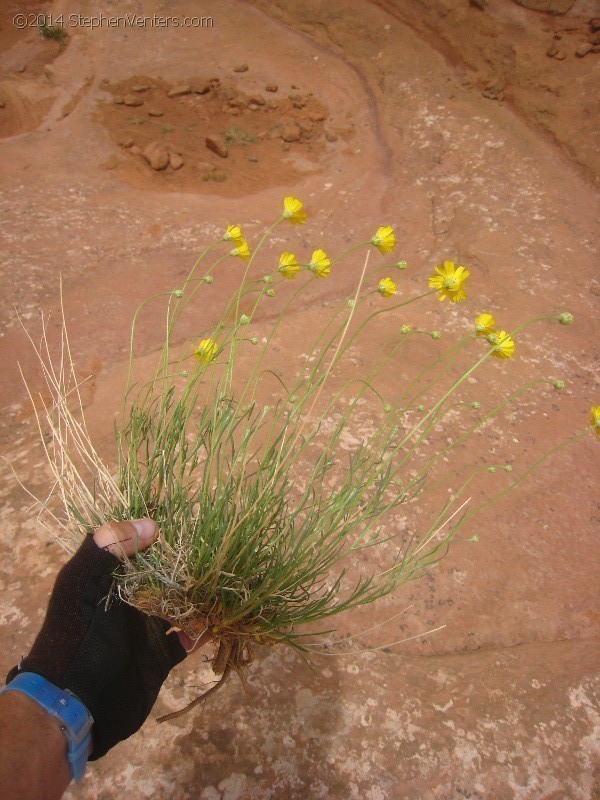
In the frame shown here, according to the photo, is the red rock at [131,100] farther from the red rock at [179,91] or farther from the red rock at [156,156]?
the red rock at [156,156]

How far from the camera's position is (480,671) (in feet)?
5.08

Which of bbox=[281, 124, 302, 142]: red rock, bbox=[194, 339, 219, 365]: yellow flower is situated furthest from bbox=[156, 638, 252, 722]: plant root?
bbox=[281, 124, 302, 142]: red rock

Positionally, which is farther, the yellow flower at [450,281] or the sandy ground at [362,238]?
the sandy ground at [362,238]

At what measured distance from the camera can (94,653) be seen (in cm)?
116

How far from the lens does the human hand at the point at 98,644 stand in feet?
3.67

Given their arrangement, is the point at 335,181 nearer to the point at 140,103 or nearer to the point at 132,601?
the point at 140,103

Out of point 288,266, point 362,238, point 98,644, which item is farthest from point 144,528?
point 362,238

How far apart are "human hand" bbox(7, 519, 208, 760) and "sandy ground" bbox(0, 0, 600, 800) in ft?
0.60

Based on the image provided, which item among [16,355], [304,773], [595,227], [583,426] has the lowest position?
[16,355]

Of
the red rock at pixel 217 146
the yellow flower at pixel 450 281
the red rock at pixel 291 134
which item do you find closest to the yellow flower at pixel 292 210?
the yellow flower at pixel 450 281

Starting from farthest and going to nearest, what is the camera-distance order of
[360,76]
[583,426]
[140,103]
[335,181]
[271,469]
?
[360,76] → [140,103] → [335,181] → [583,426] → [271,469]

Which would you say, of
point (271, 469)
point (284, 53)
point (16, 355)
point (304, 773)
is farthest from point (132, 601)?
point (284, 53)

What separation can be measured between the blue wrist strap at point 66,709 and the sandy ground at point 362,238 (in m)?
0.25

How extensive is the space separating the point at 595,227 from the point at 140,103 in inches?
176
